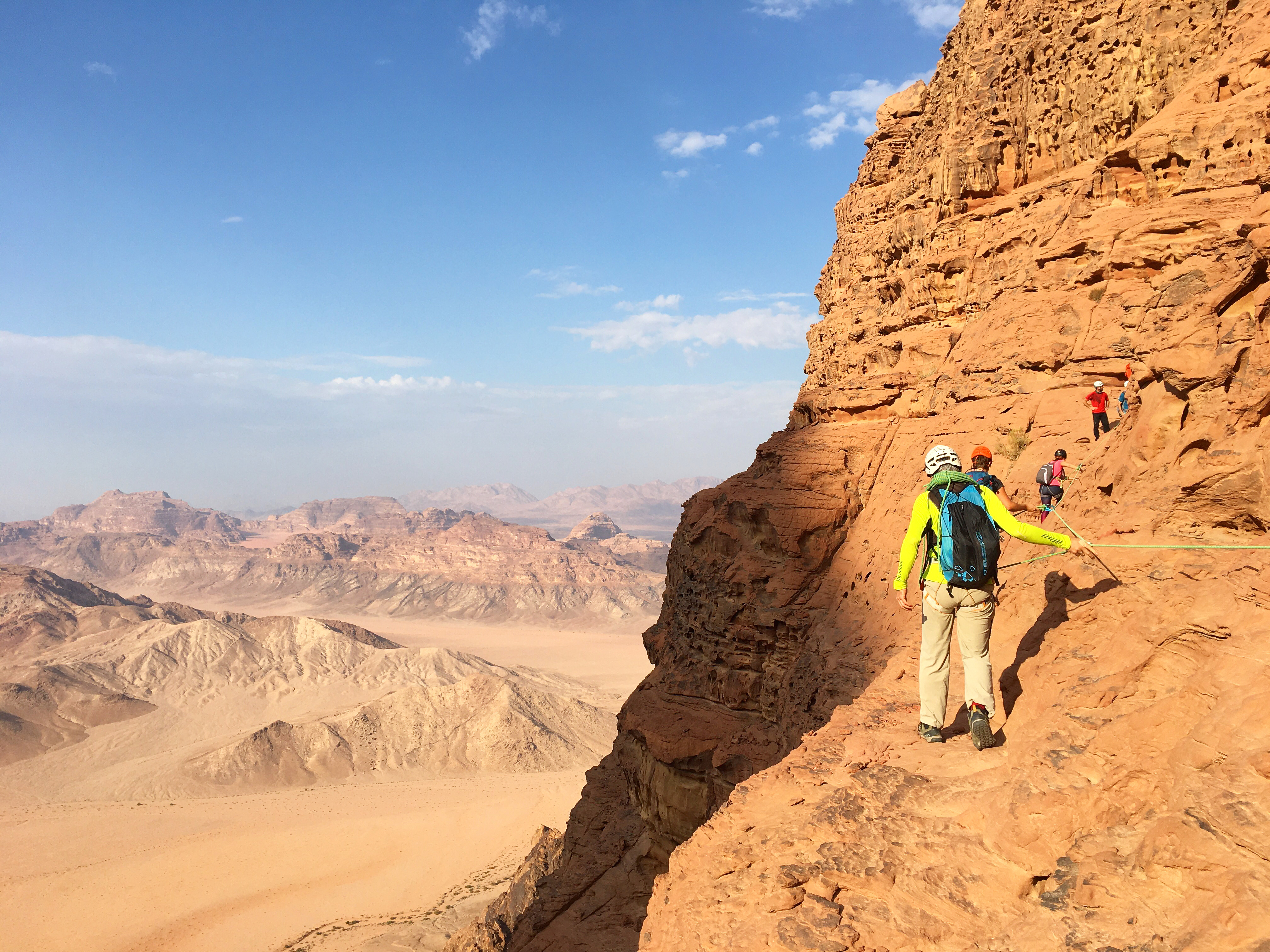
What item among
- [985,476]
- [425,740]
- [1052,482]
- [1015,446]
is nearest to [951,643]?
[985,476]

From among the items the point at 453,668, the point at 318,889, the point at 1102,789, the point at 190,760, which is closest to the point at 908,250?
the point at 1102,789

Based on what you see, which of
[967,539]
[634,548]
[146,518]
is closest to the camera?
[967,539]

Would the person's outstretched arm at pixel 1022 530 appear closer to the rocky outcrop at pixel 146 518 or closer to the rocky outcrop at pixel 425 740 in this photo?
the rocky outcrop at pixel 425 740

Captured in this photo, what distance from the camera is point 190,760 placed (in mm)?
43875

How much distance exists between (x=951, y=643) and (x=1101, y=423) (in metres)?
4.82

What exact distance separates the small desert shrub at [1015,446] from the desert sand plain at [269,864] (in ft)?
75.8

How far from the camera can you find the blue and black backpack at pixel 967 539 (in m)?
→ 4.88

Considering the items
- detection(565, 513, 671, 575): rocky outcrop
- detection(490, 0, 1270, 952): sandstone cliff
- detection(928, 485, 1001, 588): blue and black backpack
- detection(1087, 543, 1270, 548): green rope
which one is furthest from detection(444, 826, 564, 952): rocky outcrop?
detection(565, 513, 671, 575): rocky outcrop

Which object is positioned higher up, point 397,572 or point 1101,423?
point 1101,423

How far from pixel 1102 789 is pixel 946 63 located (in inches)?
667

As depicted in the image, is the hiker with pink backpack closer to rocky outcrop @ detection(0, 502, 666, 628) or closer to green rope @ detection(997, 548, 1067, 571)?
green rope @ detection(997, 548, 1067, 571)

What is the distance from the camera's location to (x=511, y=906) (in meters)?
21.3

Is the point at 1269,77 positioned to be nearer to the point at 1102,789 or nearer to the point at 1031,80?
the point at 1031,80

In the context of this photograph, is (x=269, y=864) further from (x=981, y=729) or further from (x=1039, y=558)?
(x=1039, y=558)
